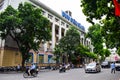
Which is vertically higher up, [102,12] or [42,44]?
[42,44]

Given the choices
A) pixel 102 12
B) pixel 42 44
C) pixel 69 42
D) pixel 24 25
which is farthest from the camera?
pixel 69 42

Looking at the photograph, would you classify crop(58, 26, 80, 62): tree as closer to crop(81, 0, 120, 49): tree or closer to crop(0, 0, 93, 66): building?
crop(0, 0, 93, 66): building

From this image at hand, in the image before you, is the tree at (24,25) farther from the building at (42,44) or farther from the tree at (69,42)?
the tree at (69,42)

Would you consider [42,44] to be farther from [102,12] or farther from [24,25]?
[102,12]

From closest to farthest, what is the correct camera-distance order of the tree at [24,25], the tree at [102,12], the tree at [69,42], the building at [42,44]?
the tree at [102,12]
the tree at [24,25]
the building at [42,44]
the tree at [69,42]

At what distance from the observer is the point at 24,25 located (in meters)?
36.4

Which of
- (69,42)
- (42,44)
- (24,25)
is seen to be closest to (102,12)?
(24,25)

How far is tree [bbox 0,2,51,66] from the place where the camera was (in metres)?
35.5

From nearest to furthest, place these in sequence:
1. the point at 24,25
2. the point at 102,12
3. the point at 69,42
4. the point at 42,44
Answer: the point at 102,12 → the point at 24,25 → the point at 42,44 → the point at 69,42

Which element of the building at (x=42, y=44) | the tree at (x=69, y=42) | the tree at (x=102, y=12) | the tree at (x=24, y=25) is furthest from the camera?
the tree at (x=69, y=42)

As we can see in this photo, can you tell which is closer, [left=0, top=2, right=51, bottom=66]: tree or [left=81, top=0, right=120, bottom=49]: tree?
[left=81, top=0, right=120, bottom=49]: tree

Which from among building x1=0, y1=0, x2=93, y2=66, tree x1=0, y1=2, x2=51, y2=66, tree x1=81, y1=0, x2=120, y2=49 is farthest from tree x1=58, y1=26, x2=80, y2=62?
tree x1=81, y1=0, x2=120, y2=49

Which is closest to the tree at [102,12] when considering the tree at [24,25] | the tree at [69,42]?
the tree at [24,25]

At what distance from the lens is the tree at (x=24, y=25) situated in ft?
116
